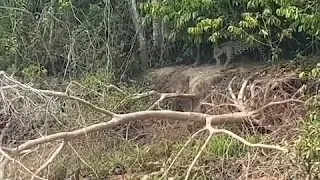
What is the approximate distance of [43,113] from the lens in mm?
6773

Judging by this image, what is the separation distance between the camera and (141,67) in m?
10.8

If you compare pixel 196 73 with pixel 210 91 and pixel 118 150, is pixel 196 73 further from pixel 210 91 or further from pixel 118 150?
pixel 118 150

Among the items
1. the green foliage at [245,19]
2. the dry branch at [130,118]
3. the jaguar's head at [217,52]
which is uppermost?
the green foliage at [245,19]

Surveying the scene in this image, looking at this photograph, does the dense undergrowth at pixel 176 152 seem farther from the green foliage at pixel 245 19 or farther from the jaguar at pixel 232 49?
the jaguar at pixel 232 49

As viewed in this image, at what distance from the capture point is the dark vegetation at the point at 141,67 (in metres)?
6.25

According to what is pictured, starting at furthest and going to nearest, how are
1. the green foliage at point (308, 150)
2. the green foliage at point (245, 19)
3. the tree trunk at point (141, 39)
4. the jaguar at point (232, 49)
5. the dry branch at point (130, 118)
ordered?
the tree trunk at point (141, 39) < the jaguar at point (232, 49) < the green foliage at point (245, 19) < the dry branch at point (130, 118) < the green foliage at point (308, 150)

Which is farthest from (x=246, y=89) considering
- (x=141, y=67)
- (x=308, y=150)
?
(x=141, y=67)

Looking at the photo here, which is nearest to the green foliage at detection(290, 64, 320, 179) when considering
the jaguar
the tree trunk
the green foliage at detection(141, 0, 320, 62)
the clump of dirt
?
the clump of dirt

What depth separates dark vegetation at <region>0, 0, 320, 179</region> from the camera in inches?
246

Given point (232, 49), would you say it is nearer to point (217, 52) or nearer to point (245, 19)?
point (217, 52)

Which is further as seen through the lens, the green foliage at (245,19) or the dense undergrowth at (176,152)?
the green foliage at (245,19)

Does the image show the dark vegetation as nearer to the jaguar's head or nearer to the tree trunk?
the tree trunk

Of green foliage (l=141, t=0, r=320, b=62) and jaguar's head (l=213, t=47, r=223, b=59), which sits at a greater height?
green foliage (l=141, t=0, r=320, b=62)

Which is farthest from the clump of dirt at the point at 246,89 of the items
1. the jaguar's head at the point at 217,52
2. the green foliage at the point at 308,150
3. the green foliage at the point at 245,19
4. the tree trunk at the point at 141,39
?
the green foliage at the point at 308,150
